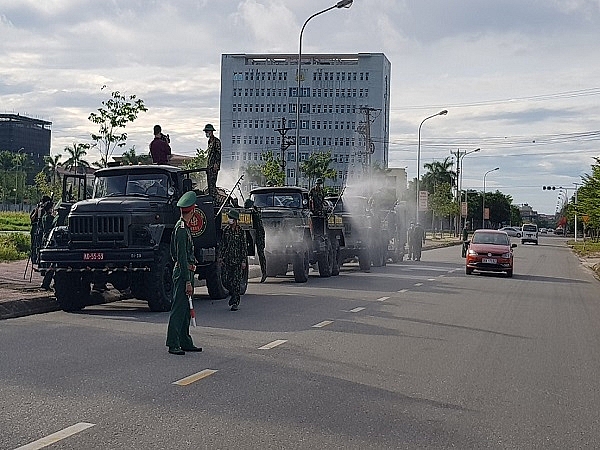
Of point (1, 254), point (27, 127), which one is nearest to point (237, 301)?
point (1, 254)

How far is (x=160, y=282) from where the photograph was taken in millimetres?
14922

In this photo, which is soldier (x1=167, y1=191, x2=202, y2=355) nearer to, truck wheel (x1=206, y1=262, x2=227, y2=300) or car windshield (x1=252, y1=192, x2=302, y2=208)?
truck wheel (x1=206, y1=262, x2=227, y2=300)

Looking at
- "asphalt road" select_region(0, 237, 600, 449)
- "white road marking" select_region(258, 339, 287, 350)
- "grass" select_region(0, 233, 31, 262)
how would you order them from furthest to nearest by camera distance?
"grass" select_region(0, 233, 31, 262) < "white road marking" select_region(258, 339, 287, 350) < "asphalt road" select_region(0, 237, 600, 449)

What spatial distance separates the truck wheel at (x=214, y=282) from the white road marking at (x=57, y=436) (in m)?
10.7

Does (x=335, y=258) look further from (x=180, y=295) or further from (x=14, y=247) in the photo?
(x=180, y=295)

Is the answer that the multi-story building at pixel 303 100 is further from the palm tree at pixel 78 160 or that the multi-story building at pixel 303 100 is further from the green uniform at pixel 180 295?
the green uniform at pixel 180 295

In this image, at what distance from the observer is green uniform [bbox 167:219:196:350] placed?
10.5m

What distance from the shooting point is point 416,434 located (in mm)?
7098

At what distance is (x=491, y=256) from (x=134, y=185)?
16.3 meters

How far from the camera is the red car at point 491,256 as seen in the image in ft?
95.5

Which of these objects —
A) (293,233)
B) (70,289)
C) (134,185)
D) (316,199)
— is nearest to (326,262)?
(316,199)

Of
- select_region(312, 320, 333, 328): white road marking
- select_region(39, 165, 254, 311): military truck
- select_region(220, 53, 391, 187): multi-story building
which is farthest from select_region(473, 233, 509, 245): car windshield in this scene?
select_region(220, 53, 391, 187): multi-story building

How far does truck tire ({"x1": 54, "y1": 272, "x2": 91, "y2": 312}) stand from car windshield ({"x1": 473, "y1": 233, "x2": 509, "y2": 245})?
1818 centimetres

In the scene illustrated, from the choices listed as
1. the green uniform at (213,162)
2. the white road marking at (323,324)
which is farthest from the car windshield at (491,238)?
the white road marking at (323,324)
